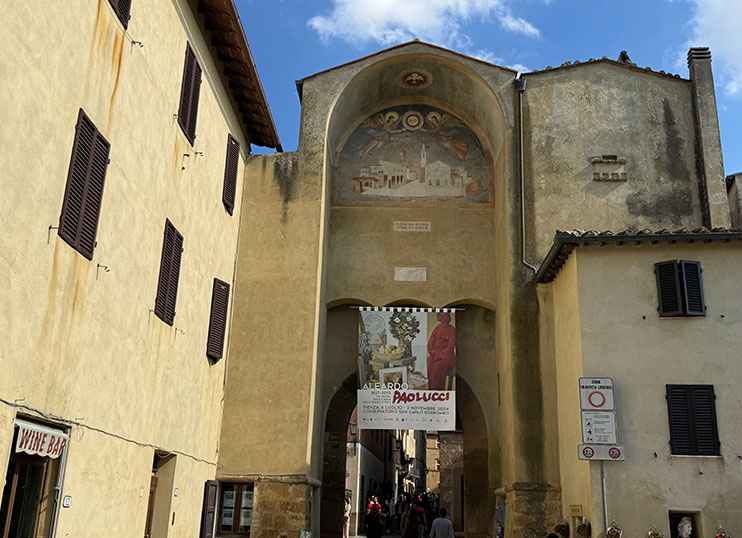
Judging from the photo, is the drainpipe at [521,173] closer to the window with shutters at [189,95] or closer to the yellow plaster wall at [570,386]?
the yellow plaster wall at [570,386]

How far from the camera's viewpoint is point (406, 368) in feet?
56.7

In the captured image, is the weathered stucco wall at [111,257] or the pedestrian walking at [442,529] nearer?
the weathered stucco wall at [111,257]

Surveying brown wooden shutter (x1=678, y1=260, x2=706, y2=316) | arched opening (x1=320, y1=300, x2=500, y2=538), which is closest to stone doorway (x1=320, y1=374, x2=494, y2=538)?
arched opening (x1=320, y1=300, x2=500, y2=538)

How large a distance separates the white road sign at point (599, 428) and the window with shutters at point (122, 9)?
30.3ft

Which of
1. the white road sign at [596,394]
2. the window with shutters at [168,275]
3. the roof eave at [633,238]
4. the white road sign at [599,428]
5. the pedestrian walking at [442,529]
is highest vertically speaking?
the roof eave at [633,238]

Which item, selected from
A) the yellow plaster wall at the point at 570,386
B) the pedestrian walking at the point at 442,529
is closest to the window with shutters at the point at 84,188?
the yellow plaster wall at the point at 570,386

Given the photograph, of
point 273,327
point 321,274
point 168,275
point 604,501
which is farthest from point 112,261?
point 604,501

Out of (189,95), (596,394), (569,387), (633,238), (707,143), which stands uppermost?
(707,143)

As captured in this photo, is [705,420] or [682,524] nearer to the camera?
[682,524]

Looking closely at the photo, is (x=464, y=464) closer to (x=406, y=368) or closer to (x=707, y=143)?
(x=406, y=368)

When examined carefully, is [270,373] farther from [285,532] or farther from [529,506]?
[529,506]

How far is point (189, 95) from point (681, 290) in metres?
9.03

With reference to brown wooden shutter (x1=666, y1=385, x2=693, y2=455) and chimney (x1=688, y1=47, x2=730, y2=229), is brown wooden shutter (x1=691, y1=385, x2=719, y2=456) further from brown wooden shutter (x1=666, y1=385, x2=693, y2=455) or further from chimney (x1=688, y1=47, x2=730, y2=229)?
chimney (x1=688, y1=47, x2=730, y2=229)

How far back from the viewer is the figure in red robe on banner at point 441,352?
17.2 meters
